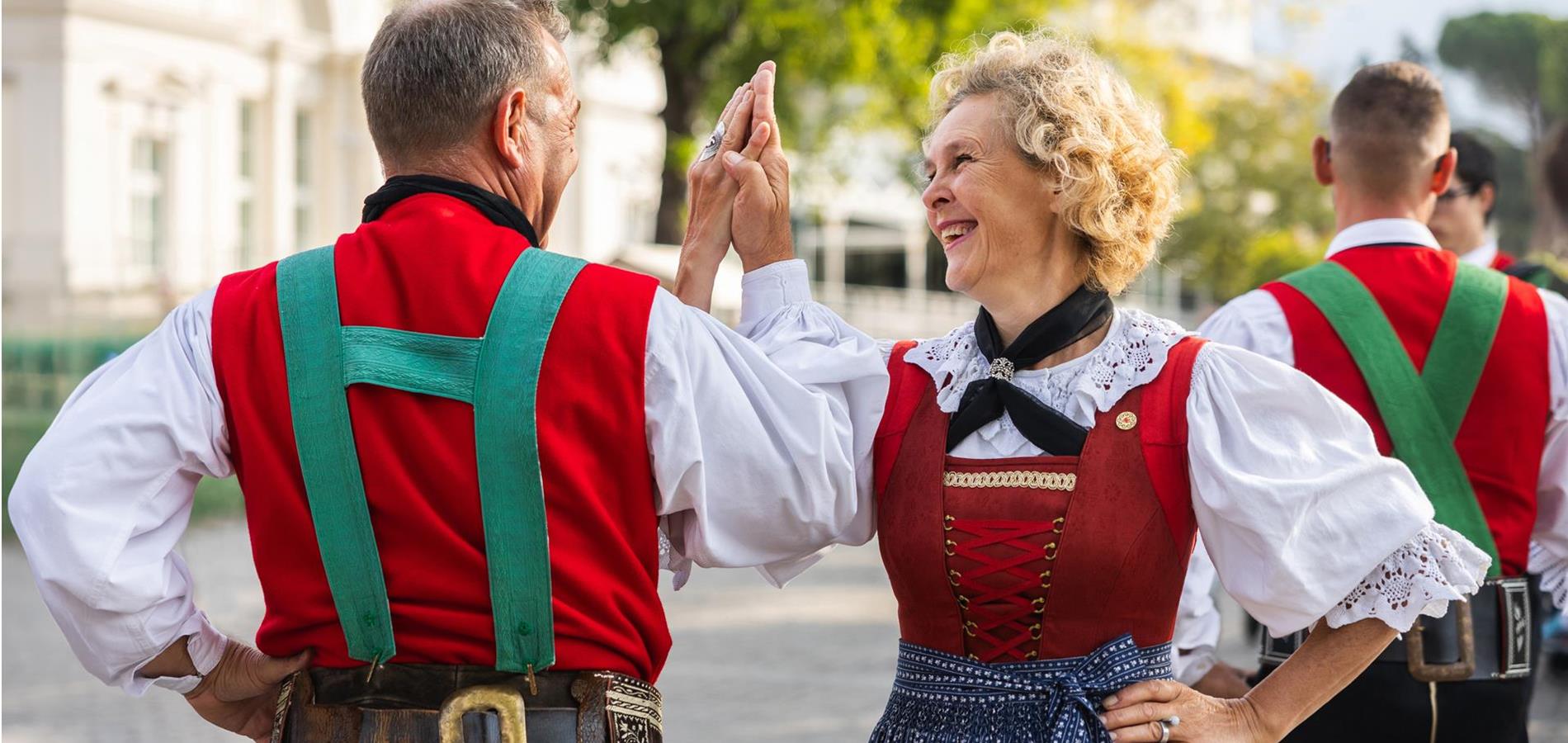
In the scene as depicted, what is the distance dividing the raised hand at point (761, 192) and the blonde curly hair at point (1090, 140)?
308 mm

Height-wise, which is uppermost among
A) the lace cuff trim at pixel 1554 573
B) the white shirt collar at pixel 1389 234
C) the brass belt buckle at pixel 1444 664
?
the white shirt collar at pixel 1389 234

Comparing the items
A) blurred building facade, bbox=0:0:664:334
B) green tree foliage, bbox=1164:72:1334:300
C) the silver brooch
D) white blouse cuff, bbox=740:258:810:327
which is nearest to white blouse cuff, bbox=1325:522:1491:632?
the silver brooch

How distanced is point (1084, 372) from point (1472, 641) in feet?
4.24

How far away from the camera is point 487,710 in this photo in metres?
2.20

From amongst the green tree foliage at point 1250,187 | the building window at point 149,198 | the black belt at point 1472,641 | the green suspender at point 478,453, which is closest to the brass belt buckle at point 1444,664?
the black belt at point 1472,641

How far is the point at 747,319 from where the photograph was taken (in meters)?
2.58

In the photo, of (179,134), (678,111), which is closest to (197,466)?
(678,111)

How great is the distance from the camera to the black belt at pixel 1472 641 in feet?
10.7

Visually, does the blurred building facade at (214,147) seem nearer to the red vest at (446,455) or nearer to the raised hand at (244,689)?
the raised hand at (244,689)

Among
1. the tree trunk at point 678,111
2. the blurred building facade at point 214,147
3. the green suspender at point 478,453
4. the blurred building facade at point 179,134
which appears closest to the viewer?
the green suspender at point 478,453

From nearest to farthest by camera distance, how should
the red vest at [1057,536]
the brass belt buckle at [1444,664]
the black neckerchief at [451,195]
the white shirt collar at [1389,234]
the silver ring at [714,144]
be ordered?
the black neckerchief at [451,195] < the red vest at [1057,536] < the silver ring at [714,144] < the brass belt buckle at [1444,664] < the white shirt collar at [1389,234]

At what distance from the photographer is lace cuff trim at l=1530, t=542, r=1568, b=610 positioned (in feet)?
11.6

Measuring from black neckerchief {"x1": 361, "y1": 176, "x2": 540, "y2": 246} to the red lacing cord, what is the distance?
78 centimetres

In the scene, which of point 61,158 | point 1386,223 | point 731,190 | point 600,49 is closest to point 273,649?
point 731,190
